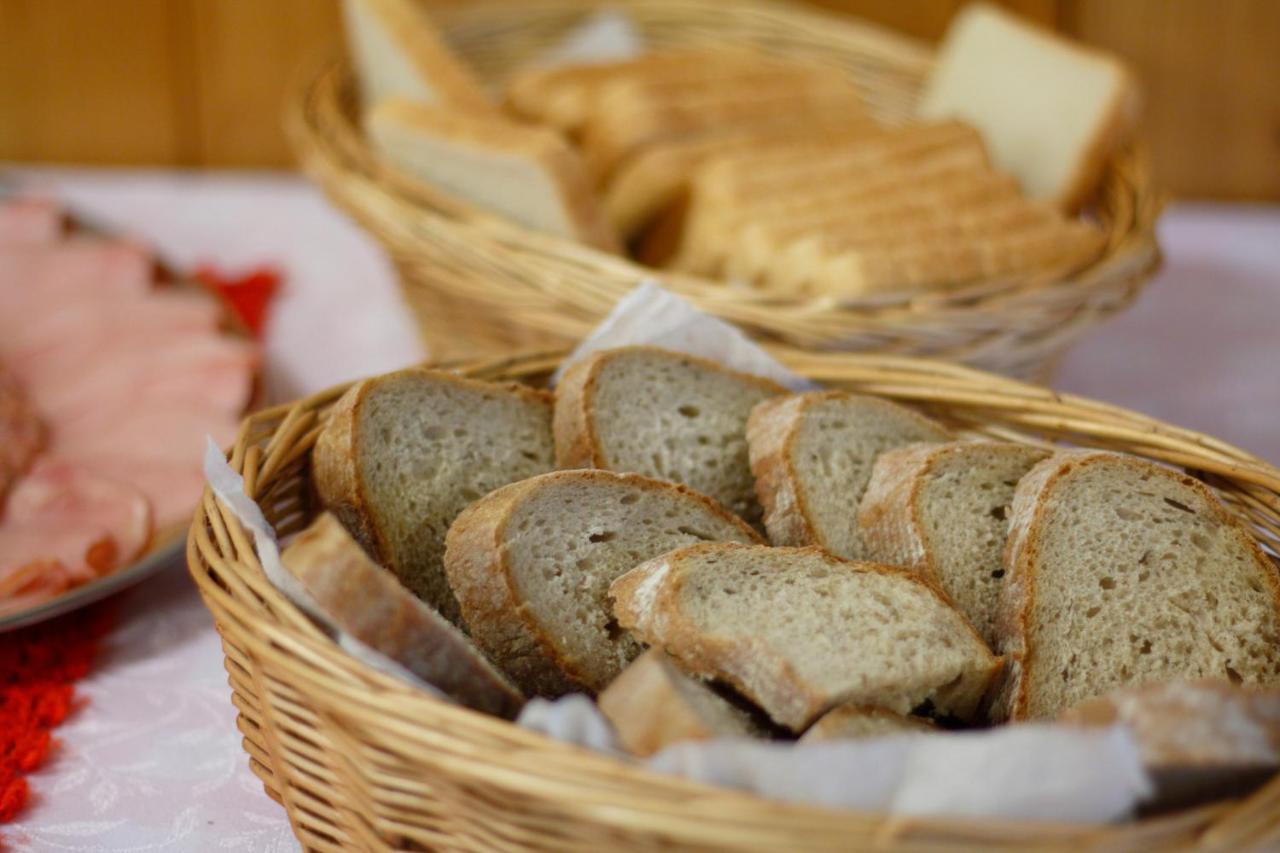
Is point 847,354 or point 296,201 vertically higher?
point 847,354

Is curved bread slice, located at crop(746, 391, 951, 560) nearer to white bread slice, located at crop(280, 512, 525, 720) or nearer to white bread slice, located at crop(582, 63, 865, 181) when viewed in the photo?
white bread slice, located at crop(280, 512, 525, 720)

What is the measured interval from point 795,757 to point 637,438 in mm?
546

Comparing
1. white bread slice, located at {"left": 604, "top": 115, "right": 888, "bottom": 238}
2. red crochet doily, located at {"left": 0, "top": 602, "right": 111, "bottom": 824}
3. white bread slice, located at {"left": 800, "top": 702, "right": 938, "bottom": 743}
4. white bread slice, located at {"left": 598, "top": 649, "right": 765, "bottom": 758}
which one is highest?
white bread slice, located at {"left": 604, "top": 115, "right": 888, "bottom": 238}

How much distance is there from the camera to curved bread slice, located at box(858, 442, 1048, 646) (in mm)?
1087

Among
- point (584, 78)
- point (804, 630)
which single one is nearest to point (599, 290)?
point (804, 630)

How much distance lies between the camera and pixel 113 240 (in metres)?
2.02

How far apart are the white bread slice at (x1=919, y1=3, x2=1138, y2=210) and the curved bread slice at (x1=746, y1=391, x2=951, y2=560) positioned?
0.77m

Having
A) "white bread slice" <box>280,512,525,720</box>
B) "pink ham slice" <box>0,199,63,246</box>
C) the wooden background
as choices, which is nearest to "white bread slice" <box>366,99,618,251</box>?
"pink ham slice" <box>0,199,63,246</box>

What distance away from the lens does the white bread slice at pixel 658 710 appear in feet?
2.62

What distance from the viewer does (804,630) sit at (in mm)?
928

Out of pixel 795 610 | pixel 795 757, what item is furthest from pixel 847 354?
pixel 795 757

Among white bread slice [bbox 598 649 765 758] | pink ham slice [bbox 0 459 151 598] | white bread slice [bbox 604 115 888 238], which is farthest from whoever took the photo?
white bread slice [bbox 604 115 888 238]

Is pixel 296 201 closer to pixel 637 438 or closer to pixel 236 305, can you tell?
pixel 236 305

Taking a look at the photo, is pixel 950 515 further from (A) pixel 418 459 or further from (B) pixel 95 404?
(B) pixel 95 404
